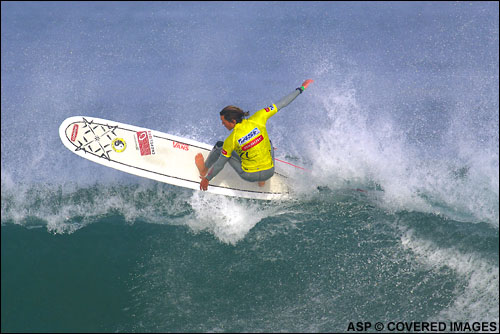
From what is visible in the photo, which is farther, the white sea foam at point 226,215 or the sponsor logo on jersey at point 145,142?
the sponsor logo on jersey at point 145,142

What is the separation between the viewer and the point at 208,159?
7105 millimetres

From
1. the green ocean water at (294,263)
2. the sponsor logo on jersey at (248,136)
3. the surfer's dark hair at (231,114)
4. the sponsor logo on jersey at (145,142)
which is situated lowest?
the green ocean water at (294,263)

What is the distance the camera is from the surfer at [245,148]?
20.5 feet

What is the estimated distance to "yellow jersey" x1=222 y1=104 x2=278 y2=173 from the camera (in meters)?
6.26

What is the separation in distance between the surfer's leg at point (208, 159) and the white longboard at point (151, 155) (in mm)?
100

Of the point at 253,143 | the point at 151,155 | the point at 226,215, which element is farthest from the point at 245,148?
the point at 151,155

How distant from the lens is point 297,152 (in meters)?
8.12

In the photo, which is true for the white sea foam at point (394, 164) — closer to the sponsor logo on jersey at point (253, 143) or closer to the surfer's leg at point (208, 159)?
the sponsor logo on jersey at point (253, 143)

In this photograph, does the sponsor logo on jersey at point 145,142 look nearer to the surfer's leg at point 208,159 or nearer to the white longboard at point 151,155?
the white longboard at point 151,155

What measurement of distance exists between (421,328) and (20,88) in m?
7.89

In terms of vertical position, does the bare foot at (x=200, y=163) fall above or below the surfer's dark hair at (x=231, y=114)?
below

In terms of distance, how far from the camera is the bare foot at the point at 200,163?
23.8 feet

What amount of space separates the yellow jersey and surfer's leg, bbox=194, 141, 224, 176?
1.54 feet

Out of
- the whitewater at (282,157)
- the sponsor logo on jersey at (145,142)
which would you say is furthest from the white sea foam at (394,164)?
the sponsor logo on jersey at (145,142)
